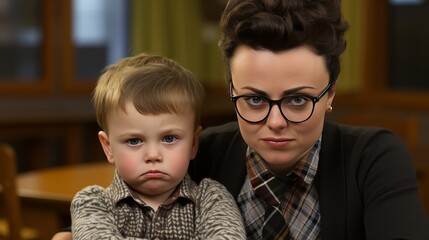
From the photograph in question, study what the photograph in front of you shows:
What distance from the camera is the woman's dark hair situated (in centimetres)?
145

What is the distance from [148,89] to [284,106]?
0.28 m

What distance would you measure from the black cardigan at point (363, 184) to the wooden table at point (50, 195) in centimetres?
140

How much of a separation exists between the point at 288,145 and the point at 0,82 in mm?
5107

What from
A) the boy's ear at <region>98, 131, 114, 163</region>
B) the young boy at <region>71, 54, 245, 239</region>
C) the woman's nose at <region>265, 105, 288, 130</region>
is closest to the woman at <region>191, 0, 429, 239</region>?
the woman's nose at <region>265, 105, 288, 130</region>

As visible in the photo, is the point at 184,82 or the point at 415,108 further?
the point at 415,108

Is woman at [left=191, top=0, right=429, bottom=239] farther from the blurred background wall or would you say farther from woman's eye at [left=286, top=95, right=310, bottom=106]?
the blurred background wall

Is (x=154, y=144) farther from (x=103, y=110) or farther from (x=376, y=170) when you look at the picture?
(x=376, y=170)

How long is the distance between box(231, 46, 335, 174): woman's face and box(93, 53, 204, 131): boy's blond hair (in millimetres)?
123

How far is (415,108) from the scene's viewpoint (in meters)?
5.90

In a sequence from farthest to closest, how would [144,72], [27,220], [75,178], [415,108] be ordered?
[415,108] → [75,178] → [27,220] → [144,72]

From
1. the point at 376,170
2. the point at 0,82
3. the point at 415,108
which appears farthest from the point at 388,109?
the point at 376,170

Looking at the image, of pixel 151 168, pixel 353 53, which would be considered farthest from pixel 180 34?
pixel 151 168

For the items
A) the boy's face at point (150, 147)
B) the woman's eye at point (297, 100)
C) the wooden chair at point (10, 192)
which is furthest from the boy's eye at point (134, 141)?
the wooden chair at point (10, 192)

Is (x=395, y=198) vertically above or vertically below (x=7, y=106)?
above
